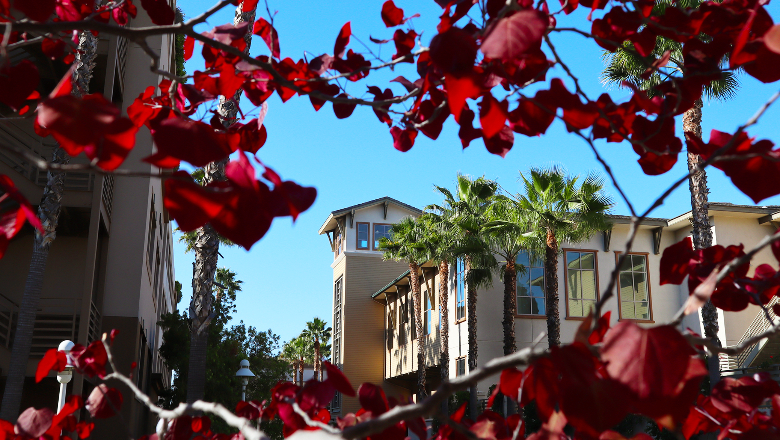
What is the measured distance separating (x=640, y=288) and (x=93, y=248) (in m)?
20.0

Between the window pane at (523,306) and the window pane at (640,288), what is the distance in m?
4.12

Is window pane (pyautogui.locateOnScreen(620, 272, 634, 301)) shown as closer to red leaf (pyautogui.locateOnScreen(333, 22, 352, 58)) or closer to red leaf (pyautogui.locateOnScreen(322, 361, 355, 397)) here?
red leaf (pyautogui.locateOnScreen(333, 22, 352, 58))

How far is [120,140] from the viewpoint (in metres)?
0.94

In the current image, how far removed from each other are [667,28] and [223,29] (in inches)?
45.7

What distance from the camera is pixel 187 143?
94 cm

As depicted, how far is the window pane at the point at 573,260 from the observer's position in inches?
946

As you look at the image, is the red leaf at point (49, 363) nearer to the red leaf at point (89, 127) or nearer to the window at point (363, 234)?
the red leaf at point (89, 127)

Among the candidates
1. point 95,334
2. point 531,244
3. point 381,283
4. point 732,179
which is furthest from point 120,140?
point 381,283

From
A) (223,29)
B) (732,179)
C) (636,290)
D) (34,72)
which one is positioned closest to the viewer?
(732,179)

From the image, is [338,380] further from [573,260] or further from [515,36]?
[573,260]

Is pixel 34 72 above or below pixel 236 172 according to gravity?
above

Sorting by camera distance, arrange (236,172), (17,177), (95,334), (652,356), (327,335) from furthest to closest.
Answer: (327,335)
(95,334)
(17,177)
(236,172)
(652,356)

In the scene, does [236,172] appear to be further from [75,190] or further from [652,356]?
[75,190]

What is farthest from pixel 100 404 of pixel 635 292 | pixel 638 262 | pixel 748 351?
pixel 638 262
